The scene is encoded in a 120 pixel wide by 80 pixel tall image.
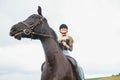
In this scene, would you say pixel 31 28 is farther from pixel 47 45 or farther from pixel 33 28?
pixel 47 45

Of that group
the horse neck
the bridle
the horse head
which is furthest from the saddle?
the bridle

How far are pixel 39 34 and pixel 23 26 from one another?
640 millimetres

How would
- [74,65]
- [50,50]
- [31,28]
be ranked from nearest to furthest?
1. [31,28]
2. [50,50]
3. [74,65]

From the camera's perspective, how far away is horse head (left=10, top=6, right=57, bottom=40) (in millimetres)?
14375

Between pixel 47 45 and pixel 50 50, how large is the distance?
0.21 metres

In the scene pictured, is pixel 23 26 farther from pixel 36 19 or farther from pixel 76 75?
pixel 76 75

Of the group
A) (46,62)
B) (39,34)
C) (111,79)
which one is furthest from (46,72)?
(111,79)

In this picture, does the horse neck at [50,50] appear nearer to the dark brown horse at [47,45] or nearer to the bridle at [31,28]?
the dark brown horse at [47,45]

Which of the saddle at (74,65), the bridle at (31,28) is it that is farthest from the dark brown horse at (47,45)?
the saddle at (74,65)

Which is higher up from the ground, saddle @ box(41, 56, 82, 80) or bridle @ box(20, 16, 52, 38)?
bridle @ box(20, 16, 52, 38)

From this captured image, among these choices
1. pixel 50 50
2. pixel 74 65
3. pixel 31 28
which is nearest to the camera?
pixel 31 28

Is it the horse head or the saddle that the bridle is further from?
Answer: the saddle

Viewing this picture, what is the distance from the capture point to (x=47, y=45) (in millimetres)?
14914

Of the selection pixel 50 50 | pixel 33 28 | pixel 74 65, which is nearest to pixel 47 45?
Answer: pixel 50 50
